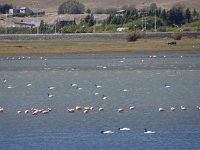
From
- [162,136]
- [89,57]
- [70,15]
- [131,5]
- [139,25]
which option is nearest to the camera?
[162,136]

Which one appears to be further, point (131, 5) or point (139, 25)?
point (131, 5)

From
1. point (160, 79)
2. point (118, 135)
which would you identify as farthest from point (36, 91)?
point (118, 135)

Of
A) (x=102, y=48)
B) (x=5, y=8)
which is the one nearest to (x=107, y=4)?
(x=5, y=8)

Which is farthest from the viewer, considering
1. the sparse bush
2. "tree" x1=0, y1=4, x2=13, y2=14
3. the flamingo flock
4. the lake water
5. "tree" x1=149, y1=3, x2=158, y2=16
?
"tree" x1=0, y1=4, x2=13, y2=14

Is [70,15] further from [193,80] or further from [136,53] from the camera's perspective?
[193,80]

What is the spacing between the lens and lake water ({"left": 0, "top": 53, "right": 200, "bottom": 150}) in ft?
96.6

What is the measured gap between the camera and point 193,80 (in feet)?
165

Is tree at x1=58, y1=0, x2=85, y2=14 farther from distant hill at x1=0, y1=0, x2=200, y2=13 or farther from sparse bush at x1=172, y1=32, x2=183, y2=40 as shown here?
sparse bush at x1=172, y1=32, x2=183, y2=40

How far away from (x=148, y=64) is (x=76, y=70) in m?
5.48

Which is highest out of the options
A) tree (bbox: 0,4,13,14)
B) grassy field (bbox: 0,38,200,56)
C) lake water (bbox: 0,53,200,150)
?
lake water (bbox: 0,53,200,150)

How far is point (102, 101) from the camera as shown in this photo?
40344mm

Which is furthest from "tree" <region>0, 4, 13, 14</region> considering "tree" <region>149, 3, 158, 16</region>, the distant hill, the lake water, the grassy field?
the lake water

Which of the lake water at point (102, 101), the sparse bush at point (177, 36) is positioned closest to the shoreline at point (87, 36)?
the sparse bush at point (177, 36)

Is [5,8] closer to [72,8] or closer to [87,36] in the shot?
[72,8]
